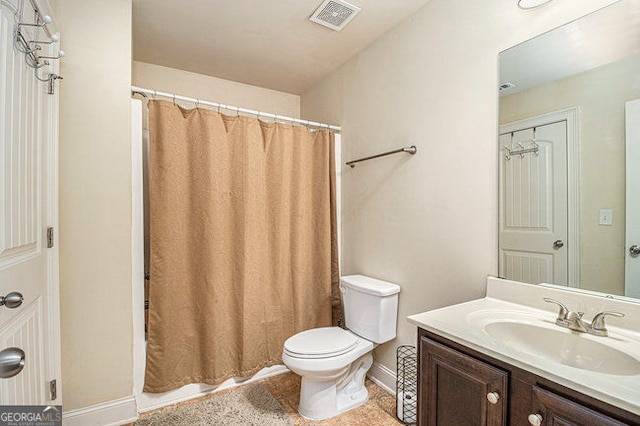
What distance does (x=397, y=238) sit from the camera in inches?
77.9

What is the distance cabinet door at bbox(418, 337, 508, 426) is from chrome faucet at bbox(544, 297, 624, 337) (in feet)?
1.30

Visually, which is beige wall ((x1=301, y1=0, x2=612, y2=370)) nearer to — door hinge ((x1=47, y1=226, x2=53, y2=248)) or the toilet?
the toilet

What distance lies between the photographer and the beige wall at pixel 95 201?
5.24 feet

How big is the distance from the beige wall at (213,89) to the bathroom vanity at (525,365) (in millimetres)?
2471

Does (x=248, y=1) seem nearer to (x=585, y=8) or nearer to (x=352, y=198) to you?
(x=352, y=198)

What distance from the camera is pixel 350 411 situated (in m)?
1.82

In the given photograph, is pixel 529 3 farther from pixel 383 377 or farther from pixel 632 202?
A: pixel 383 377

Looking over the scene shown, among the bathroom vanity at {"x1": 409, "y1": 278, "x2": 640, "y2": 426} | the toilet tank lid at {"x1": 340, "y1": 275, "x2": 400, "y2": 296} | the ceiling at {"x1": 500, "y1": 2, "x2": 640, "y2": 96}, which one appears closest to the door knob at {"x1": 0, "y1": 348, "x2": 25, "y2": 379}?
the bathroom vanity at {"x1": 409, "y1": 278, "x2": 640, "y2": 426}

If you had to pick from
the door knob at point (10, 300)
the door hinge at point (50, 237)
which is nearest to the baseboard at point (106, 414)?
the door hinge at point (50, 237)

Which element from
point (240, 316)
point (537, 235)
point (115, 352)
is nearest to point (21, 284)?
point (115, 352)

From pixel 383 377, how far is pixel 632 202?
1.66 metres

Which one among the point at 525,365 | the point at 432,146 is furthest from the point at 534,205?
the point at 525,365

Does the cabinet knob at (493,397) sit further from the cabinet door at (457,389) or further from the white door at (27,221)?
the white door at (27,221)

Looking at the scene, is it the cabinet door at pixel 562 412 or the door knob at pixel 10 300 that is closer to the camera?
the cabinet door at pixel 562 412
